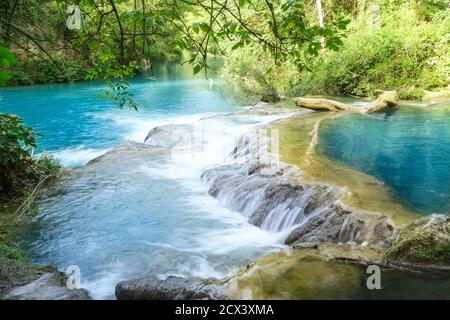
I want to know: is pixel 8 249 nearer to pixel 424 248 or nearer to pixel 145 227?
pixel 145 227

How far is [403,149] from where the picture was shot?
10.8 metres

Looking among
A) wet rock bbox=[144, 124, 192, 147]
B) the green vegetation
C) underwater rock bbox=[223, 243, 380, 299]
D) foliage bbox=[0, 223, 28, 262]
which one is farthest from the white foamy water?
the green vegetation

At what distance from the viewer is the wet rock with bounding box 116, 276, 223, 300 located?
4336 mm

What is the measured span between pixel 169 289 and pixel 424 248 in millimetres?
2901

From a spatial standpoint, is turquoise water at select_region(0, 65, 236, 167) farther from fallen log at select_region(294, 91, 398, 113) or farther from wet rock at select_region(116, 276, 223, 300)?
wet rock at select_region(116, 276, 223, 300)

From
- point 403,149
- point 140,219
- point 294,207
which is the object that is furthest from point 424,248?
point 403,149

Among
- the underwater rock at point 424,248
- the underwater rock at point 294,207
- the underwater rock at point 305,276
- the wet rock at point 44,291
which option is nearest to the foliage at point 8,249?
the wet rock at point 44,291

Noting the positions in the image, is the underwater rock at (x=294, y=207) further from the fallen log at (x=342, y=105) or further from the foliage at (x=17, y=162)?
the fallen log at (x=342, y=105)

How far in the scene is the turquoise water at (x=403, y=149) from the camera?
7.75 meters

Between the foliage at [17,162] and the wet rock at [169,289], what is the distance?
3.19 metres

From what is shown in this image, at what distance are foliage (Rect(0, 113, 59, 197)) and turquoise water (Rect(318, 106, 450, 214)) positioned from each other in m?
6.29
